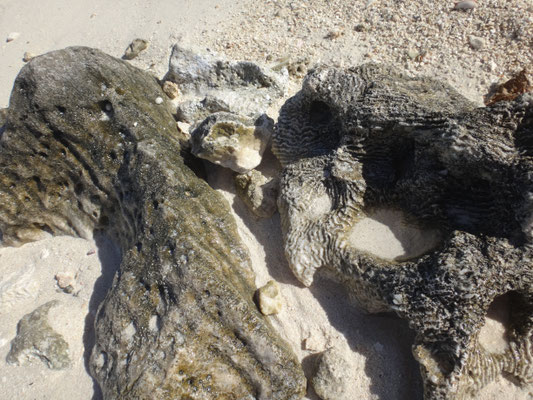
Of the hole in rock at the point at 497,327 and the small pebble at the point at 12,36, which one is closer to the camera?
the hole in rock at the point at 497,327

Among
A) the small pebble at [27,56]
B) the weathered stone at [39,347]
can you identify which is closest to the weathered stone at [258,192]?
the weathered stone at [39,347]

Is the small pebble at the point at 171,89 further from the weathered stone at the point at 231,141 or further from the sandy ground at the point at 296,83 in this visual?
the weathered stone at the point at 231,141

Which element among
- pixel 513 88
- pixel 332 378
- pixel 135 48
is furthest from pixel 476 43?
pixel 135 48

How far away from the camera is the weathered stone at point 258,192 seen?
3.55 m

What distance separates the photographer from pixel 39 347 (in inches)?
128

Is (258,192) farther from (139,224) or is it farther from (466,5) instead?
(466,5)

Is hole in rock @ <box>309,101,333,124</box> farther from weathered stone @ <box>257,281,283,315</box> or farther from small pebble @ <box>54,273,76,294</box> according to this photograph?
small pebble @ <box>54,273,76,294</box>

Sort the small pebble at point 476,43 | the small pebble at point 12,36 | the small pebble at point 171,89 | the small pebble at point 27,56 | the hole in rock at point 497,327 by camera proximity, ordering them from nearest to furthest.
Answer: the hole in rock at point 497,327 < the small pebble at point 476,43 < the small pebble at point 171,89 < the small pebble at point 27,56 < the small pebble at point 12,36

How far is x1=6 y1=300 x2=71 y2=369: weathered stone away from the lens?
3.21 meters

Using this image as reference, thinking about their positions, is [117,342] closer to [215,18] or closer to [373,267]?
[373,267]

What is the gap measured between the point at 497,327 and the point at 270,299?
69.2 inches

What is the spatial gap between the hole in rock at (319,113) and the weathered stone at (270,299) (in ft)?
5.63

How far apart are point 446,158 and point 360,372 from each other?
1.80 meters

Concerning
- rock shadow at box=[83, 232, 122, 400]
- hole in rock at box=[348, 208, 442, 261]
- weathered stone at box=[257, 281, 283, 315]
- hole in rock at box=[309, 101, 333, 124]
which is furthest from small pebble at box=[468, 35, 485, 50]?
rock shadow at box=[83, 232, 122, 400]
